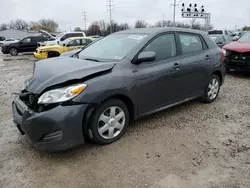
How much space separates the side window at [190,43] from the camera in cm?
410

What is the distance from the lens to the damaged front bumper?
8.52 feet

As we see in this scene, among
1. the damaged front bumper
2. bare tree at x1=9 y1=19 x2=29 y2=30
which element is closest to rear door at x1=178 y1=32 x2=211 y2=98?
the damaged front bumper

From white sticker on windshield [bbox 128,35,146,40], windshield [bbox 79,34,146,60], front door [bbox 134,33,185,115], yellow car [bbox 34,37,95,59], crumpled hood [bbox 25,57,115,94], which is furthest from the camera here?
yellow car [bbox 34,37,95,59]

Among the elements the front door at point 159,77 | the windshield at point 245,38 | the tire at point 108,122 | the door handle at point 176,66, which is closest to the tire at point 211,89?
the front door at point 159,77

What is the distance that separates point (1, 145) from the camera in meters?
3.27

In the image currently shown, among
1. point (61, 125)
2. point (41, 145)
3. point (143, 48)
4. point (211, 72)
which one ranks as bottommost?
point (41, 145)

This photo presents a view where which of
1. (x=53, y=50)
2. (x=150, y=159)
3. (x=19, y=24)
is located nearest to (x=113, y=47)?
(x=150, y=159)

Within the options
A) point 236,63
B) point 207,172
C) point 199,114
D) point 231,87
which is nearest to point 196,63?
point 199,114

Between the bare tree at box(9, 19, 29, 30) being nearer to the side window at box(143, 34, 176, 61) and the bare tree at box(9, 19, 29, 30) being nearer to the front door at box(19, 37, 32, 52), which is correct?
the front door at box(19, 37, 32, 52)

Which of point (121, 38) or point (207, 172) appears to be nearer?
point (207, 172)

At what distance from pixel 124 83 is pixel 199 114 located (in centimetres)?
195

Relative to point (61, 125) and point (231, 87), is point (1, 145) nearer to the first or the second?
point (61, 125)

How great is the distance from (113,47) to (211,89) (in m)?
2.40

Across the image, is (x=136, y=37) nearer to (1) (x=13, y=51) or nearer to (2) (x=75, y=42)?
(2) (x=75, y=42)
